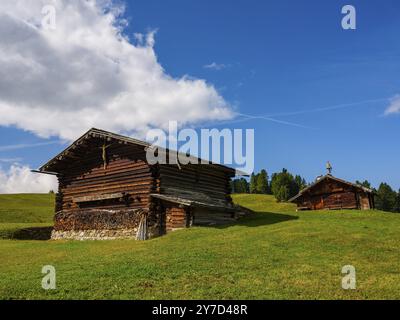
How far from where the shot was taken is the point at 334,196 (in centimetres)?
4491

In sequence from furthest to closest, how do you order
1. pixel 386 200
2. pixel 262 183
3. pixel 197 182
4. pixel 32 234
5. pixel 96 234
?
1. pixel 262 183
2. pixel 386 200
3. pixel 32 234
4. pixel 197 182
5. pixel 96 234

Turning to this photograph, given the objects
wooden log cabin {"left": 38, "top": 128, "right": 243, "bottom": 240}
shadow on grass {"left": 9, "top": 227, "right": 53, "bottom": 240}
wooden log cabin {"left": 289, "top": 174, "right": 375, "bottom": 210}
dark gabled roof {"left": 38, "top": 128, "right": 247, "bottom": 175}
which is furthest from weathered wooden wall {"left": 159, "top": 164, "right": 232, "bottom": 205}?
wooden log cabin {"left": 289, "top": 174, "right": 375, "bottom": 210}

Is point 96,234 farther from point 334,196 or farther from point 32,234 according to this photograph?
point 334,196

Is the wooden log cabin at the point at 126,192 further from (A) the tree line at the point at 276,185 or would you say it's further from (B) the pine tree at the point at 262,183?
(B) the pine tree at the point at 262,183

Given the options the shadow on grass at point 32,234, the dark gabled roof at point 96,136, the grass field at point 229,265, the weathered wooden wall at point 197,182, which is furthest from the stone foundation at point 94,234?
the dark gabled roof at point 96,136

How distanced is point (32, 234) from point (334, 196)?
102 ft

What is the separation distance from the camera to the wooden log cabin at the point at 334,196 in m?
43.2

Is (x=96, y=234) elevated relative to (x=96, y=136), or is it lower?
lower

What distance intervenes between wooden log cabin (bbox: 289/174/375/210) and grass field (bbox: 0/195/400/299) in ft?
60.5

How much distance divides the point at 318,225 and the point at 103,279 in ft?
50.9

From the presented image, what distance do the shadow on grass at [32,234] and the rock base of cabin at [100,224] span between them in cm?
541

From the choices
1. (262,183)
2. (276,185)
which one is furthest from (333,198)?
(262,183)
